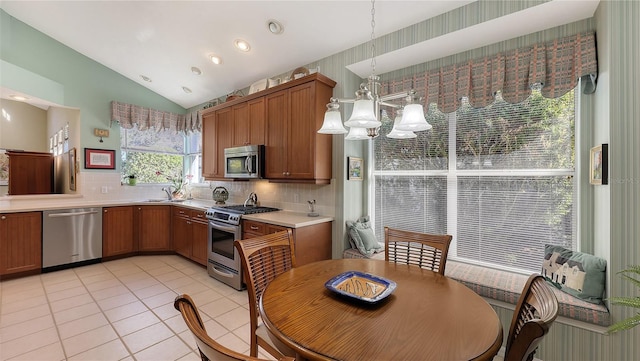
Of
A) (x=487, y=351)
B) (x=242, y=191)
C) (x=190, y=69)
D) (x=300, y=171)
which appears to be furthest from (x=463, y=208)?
(x=190, y=69)

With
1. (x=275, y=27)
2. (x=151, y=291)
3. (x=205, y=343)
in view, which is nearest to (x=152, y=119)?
(x=151, y=291)

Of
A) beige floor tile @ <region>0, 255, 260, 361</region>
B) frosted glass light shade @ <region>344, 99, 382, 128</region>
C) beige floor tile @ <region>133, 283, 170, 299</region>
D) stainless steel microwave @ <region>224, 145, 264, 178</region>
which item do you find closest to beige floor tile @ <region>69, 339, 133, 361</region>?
beige floor tile @ <region>0, 255, 260, 361</region>

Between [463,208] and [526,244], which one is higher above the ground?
[463,208]

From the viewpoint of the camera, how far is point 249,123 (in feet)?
11.9

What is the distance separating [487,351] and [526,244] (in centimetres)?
194

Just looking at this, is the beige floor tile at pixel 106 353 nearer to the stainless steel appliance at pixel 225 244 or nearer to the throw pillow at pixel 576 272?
the stainless steel appliance at pixel 225 244

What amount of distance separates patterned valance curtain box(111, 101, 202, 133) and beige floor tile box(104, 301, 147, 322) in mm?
3306

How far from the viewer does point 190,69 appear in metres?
4.07

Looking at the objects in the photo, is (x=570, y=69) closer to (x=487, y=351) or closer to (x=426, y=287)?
(x=426, y=287)

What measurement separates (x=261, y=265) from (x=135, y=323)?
64.8 inches

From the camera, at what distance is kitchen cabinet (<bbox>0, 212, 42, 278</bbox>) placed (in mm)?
3328

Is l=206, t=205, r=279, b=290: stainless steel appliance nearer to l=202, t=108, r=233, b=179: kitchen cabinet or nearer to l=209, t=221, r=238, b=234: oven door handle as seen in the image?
A: l=209, t=221, r=238, b=234: oven door handle

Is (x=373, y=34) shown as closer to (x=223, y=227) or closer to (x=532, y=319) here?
(x=532, y=319)

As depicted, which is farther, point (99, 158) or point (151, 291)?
point (99, 158)
